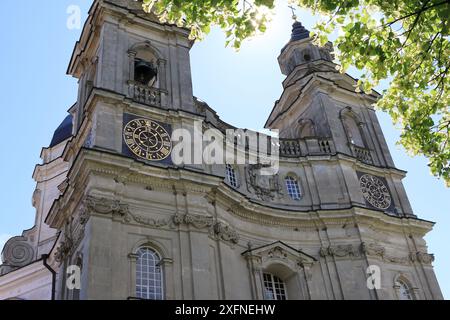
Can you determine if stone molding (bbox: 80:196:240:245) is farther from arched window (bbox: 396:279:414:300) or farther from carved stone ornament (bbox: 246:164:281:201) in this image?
arched window (bbox: 396:279:414:300)

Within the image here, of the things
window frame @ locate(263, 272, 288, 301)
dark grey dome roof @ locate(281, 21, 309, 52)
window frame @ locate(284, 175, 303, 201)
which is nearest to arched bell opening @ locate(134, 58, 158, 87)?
window frame @ locate(284, 175, 303, 201)

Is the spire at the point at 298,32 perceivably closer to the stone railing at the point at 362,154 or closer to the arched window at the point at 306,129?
the arched window at the point at 306,129

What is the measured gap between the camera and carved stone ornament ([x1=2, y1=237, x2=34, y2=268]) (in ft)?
93.9

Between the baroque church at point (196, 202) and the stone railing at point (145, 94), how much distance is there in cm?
5

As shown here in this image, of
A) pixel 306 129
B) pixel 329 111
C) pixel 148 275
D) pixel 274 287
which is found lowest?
pixel 148 275

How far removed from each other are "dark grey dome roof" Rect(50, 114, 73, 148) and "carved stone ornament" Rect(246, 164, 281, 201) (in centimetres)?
1488

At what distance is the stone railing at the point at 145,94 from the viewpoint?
790 inches

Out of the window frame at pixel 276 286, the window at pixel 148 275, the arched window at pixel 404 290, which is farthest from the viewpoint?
the arched window at pixel 404 290

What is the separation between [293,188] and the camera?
23922 millimetres

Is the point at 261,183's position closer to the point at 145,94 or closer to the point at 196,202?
the point at 196,202

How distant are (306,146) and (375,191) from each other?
379 centimetres

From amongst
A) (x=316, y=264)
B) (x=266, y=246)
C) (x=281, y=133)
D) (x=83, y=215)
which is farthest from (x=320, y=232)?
(x=83, y=215)

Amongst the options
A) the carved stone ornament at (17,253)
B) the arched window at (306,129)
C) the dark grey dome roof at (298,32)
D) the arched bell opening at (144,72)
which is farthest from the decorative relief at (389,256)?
the carved stone ornament at (17,253)

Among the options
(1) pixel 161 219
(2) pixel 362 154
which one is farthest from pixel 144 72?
(2) pixel 362 154
